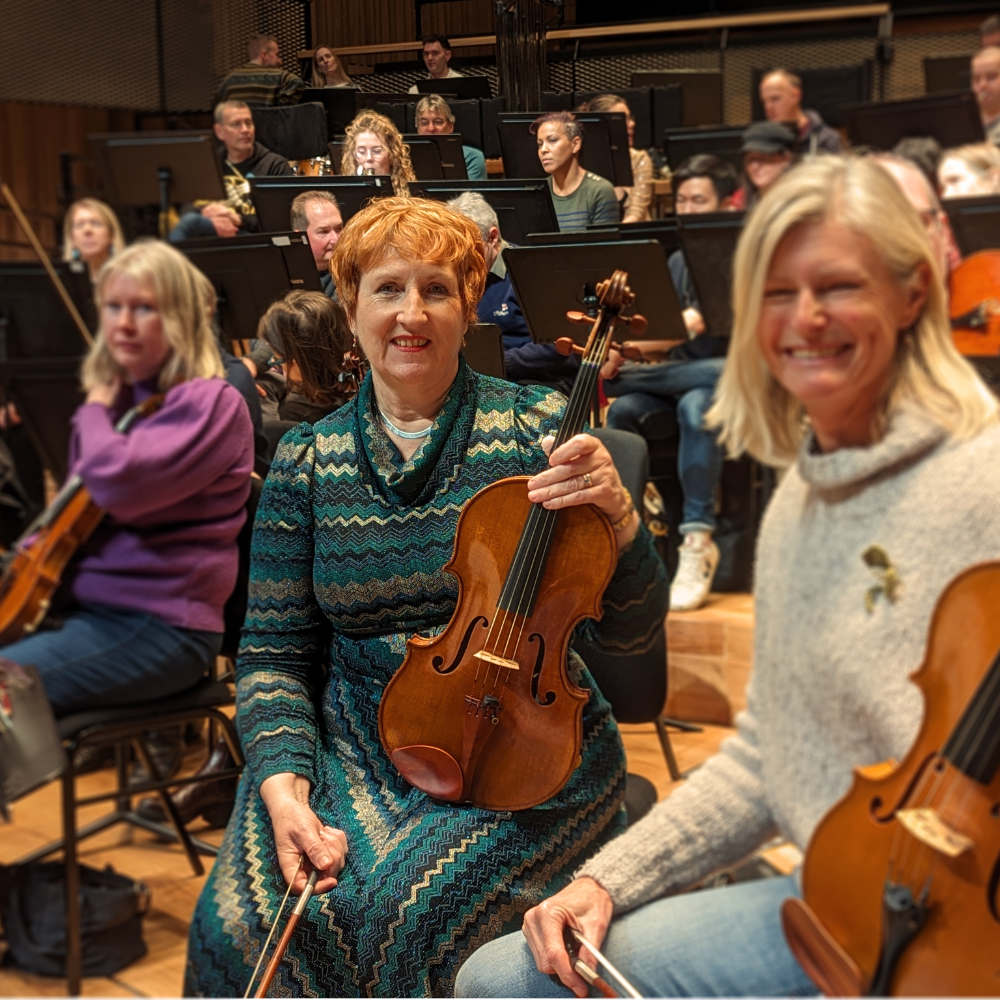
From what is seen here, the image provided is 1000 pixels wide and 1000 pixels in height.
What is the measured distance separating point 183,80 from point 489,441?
1.96 feet

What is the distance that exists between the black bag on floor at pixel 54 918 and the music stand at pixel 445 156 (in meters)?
0.91

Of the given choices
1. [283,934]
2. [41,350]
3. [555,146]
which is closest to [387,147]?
[555,146]

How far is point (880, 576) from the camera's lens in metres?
0.94

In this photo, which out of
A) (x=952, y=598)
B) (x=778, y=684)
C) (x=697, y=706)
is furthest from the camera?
(x=697, y=706)

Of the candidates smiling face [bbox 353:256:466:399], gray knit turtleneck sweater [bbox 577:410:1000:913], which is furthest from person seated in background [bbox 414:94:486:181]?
gray knit turtleneck sweater [bbox 577:410:1000:913]

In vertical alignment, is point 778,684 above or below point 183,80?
below

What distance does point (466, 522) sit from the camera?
4.68 ft

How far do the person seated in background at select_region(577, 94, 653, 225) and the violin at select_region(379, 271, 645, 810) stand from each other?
0.26 feet

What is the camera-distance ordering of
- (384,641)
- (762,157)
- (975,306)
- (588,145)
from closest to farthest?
1. (975,306)
2. (762,157)
3. (588,145)
4. (384,641)

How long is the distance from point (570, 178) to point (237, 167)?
0.44 meters

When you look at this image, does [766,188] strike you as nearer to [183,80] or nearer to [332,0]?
[332,0]

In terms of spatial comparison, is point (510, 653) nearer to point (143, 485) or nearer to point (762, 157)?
point (143, 485)

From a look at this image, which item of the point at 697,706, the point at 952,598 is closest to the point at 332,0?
the point at 697,706

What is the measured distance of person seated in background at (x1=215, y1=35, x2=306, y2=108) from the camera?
1575mm
